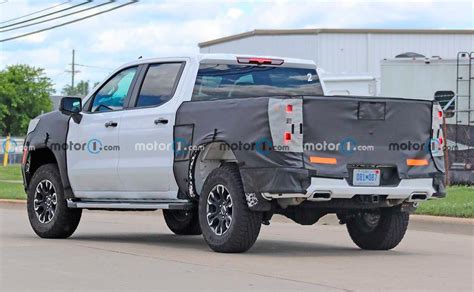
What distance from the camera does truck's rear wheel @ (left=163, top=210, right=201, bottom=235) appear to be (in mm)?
13172

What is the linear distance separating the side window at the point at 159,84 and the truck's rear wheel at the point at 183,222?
1861mm

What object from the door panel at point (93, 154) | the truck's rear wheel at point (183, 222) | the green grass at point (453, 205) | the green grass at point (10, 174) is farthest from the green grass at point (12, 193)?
the door panel at point (93, 154)

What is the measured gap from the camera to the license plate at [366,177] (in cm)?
1027

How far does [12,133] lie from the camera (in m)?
82.0

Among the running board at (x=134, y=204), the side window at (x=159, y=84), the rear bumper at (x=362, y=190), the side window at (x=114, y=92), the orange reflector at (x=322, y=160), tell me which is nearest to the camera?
the rear bumper at (x=362, y=190)

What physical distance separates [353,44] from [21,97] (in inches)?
1644

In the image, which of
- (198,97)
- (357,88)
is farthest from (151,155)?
(357,88)

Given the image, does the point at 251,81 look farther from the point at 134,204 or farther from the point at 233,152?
the point at 134,204

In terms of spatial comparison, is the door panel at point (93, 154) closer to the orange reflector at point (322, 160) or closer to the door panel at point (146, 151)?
the door panel at point (146, 151)

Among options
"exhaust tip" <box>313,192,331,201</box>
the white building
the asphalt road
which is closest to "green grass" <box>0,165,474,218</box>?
the asphalt road

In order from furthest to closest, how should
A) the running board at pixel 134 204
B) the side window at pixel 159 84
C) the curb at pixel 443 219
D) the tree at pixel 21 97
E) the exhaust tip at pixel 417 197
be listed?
the tree at pixel 21 97 < the curb at pixel 443 219 < the side window at pixel 159 84 < the running board at pixel 134 204 < the exhaust tip at pixel 417 197

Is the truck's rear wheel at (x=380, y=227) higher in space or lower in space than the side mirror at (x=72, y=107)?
lower

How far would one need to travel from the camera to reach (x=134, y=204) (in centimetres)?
1178

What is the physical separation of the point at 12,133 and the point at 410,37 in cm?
4236
